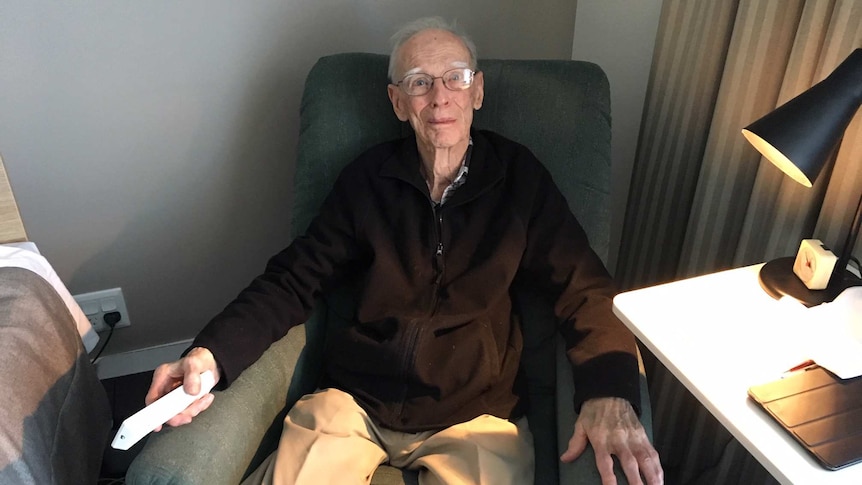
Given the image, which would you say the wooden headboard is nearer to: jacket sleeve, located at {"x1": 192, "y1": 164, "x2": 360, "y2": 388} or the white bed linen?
the white bed linen

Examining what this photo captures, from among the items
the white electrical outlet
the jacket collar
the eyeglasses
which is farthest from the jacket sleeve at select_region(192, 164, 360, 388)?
the white electrical outlet

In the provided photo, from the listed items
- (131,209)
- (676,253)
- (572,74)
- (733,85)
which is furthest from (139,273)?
(733,85)

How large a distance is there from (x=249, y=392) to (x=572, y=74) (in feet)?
3.14

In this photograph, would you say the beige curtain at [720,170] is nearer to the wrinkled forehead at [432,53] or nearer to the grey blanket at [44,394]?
the wrinkled forehead at [432,53]

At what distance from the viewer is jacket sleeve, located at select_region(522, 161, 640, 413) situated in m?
1.08

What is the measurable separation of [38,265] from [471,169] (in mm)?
964

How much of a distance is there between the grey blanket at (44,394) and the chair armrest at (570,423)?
926 millimetres

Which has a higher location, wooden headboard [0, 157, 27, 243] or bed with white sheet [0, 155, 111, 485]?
wooden headboard [0, 157, 27, 243]

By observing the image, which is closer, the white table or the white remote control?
the white table

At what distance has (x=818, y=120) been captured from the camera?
88 cm

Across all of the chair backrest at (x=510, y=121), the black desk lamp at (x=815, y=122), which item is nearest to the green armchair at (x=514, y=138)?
the chair backrest at (x=510, y=121)

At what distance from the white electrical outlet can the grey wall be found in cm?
2

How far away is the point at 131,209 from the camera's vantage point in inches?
68.4

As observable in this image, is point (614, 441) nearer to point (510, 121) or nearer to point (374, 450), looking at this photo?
point (374, 450)
